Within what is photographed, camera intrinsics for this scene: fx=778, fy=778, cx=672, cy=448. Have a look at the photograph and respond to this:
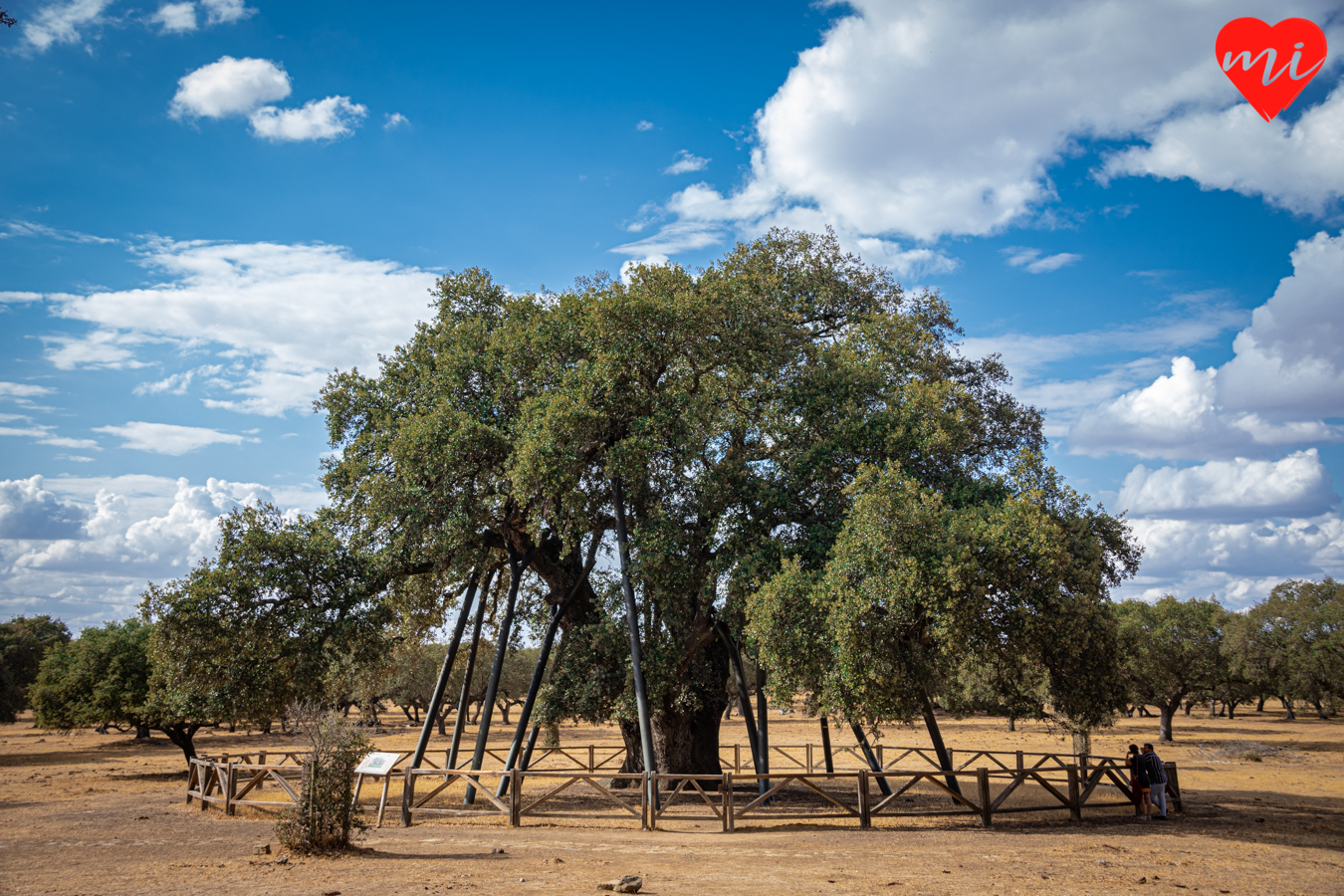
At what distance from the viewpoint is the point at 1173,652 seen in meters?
53.4

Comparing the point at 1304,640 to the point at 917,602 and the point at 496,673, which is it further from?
the point at 496,673

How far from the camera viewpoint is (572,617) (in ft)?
85.5

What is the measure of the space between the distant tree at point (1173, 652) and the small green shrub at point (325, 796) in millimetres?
49309

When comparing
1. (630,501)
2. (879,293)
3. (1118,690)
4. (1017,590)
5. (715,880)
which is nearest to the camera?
(715,880)

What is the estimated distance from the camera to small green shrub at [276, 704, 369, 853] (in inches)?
514

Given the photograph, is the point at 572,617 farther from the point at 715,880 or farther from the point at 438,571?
the point at 715,880

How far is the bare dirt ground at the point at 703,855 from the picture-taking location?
444 inches

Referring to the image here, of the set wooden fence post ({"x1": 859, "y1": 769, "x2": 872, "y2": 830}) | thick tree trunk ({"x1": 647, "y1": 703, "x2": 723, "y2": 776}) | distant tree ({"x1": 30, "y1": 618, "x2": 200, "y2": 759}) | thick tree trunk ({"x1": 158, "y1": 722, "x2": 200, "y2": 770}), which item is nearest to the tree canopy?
thick tree trunk ({"x1": 647, "y1": 703, "x2": 723, "y2": 776})

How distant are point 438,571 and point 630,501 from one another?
670 centimetres

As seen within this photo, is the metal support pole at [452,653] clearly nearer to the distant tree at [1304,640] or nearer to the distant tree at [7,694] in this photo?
the distant tree at [7,694]

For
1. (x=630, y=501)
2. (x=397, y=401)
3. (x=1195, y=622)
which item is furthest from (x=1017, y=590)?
(x=1195, y=622)

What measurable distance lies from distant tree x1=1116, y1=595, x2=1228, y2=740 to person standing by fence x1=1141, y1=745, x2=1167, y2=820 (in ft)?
112

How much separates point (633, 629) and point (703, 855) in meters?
7.13

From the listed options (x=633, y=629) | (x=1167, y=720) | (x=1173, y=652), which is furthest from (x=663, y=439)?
(x=1173, y=652)
